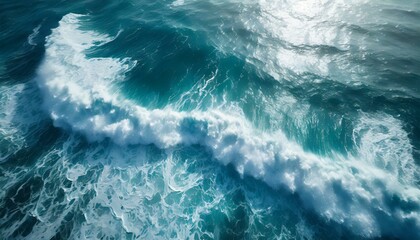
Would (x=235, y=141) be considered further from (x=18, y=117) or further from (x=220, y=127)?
(x=18, y=117)

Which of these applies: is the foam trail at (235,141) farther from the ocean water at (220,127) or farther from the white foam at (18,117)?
the white foam at (18,117)

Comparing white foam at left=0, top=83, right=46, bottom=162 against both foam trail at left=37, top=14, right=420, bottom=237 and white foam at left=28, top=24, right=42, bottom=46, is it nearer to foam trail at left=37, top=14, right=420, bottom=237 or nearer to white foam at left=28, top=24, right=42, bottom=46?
foam trail at left=37, top=14, right=420, bottom=237

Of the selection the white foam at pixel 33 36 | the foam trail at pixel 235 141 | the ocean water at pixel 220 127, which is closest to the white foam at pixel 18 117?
the ocean water at pixel 220 127

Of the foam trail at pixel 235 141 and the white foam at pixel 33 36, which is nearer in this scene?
the foam trail at pixel 235 141

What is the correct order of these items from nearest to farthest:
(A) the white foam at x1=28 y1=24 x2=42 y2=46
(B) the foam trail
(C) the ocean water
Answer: (B) the foam trail → (C) the ocean water → (A) the white foam at x1=28 y1=24 x2=42 y2=46

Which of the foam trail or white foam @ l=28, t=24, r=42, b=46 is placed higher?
white foam @ l=28, t=24, r=42, b=46

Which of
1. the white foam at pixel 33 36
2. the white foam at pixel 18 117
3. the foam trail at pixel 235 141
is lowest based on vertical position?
the white foam at pixel 18 117

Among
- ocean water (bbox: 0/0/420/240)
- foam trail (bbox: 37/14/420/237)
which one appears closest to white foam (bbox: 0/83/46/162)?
ocean water (bbox: 0/0/420/240)

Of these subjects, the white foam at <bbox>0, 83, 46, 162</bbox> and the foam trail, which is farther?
the white foam at <bbox>0, 83, 46, 162</bbox>

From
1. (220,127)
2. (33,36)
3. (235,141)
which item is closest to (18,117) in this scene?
(33,36)
